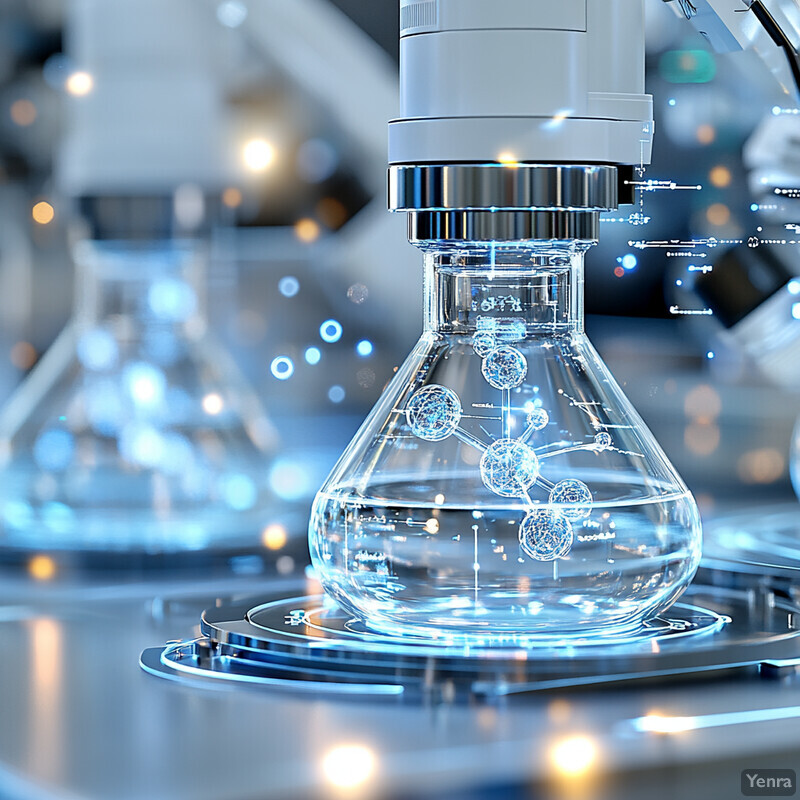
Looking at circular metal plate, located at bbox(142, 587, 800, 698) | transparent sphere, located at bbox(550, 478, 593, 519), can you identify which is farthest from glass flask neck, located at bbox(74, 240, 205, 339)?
transparent sphere, located at bbox(550, 478, 593, 519)

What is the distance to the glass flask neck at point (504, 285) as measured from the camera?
0.72 m

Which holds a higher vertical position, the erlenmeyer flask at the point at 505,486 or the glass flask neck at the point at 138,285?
the glass flask neck at the point at 138,285

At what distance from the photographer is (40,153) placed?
967 millimetres

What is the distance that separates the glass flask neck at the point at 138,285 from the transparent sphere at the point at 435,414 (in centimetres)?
32

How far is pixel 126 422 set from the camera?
Result: 3.23 ft

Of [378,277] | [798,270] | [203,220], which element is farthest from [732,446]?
[203,220]

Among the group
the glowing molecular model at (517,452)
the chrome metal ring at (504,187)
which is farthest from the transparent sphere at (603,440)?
the chrome metal ring at (504,187)

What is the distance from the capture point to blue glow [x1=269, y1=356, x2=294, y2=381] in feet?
3.31

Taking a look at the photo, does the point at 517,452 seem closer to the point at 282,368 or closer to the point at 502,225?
the point at 502,225

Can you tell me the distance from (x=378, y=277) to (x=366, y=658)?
392mm

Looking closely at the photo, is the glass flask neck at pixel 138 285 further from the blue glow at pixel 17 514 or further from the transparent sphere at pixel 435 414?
the transparent sphere at pixel 435 414

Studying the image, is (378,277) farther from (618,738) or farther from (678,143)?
(618,738)

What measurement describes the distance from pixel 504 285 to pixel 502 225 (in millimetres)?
38

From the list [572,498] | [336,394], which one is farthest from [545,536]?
[336,394]
